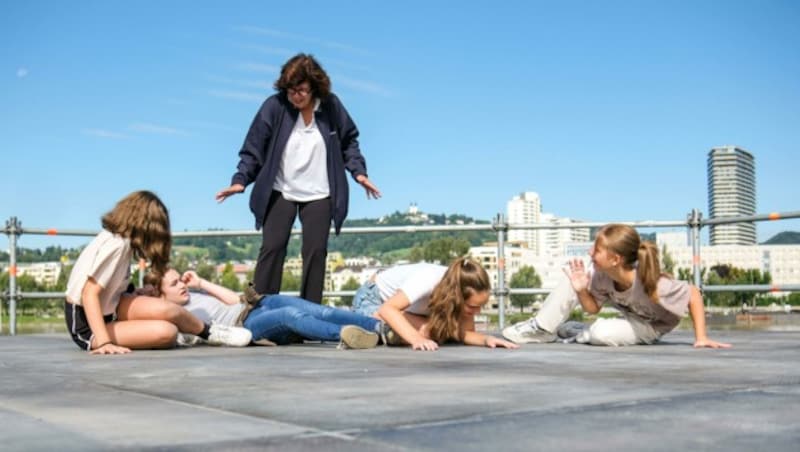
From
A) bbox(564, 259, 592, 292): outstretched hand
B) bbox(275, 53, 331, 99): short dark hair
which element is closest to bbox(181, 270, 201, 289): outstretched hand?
bbox(275, 53, 331, 99): short dark hair

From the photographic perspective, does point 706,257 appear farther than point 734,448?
Yes

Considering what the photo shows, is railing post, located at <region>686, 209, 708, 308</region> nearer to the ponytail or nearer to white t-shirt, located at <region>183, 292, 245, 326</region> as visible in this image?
the ponytail

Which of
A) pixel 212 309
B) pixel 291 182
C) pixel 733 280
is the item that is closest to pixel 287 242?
pixel 291 182

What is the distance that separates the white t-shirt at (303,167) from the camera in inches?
207

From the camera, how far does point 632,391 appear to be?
7.38ft

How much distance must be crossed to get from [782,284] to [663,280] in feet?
8.44

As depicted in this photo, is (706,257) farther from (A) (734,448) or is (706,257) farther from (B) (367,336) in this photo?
(A) (734,448)

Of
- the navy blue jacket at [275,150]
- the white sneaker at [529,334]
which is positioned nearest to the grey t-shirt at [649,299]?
the white sneaker at [529,334]

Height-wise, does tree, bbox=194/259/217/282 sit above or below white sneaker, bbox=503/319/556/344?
above

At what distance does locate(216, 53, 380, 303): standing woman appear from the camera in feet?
17.1

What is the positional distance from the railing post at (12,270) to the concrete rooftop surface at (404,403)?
14.0 feet

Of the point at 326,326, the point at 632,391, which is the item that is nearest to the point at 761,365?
the point at 632,391

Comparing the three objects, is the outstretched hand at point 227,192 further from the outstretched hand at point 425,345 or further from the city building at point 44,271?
the city building at point 44,271

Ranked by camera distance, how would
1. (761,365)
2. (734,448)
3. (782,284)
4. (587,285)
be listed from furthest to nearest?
(782,284)
(587,285)
(761,365)
(734,448)
